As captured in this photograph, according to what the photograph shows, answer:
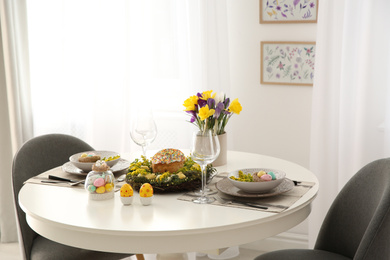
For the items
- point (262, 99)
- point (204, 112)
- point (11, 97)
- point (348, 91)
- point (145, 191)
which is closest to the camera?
point (145, 191)

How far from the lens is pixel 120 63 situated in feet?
12.3

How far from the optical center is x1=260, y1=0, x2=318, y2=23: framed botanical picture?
11.0ft

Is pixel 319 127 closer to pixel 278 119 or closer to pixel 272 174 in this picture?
pixel 278 119

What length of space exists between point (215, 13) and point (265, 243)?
1.48 metres

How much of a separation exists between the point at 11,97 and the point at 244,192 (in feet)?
7.51

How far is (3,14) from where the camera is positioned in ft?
12.5

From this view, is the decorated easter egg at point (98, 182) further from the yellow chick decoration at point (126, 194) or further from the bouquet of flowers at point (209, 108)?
the bouquet of flowers at point (209, 108)

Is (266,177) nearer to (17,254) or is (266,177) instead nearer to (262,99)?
(262,99)

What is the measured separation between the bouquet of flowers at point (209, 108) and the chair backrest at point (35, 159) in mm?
706

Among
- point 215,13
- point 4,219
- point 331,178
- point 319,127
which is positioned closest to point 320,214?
point 331,178

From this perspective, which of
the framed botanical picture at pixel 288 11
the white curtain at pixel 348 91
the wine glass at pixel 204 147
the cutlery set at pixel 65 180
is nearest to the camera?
the wine glass at pixel 204 147

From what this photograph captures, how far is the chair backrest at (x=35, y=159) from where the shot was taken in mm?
2561

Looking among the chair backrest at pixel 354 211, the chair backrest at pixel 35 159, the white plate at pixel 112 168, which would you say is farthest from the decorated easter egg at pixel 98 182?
the chair backrest at pixel 354 211

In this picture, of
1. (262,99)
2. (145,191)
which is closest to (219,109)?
(145,191)
